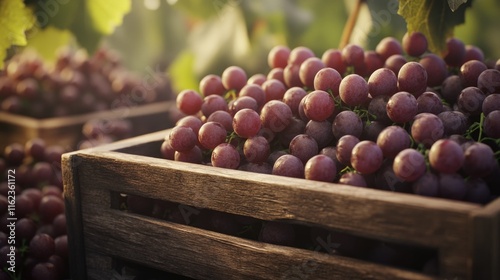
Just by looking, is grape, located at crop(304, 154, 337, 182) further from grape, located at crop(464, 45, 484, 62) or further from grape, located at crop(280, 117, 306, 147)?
grape, located at crop(464, 45, 484, 62)

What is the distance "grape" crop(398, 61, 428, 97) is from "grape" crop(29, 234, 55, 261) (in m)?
0.69

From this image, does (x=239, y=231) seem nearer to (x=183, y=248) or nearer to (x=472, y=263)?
(x=183, y=248)

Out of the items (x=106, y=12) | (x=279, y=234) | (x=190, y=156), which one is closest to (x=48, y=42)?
(x=106, y=12)

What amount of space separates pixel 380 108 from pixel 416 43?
0.88 feet

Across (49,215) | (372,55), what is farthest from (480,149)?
(49,215)

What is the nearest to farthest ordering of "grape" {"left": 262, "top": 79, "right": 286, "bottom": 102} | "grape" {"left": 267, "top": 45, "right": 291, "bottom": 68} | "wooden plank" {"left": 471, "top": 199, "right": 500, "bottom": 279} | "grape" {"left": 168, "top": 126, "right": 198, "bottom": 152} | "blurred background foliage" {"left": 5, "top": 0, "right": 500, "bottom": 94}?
"wooden plank" {"left": 471, "top": 199, "right": 500, "bottom": 279}
"grape" {"left": 168, "top": 126, "right": 198, "bottom": 152}
"grape" {"left": 262, "top": 79, "right": 286, "bottom": 102}
"grape" {"left": 267, "top": 45, "right": 291, "bottom": 68}
"blurred background foliage" {"left": 5, "top": 0, "right": 500, "bottom": 94}

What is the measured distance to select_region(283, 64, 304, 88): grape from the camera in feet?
3.11

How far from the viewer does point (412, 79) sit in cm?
77

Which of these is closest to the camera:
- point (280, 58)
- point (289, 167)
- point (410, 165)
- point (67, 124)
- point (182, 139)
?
point (410, 165)

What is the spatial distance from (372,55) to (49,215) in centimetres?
71

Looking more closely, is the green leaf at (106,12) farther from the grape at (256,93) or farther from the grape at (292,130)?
the grape at (292,130)

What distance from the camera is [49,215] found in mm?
1059

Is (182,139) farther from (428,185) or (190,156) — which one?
(428,185)

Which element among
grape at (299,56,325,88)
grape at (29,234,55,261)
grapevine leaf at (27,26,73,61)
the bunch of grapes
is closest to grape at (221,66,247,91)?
the bunch of grapes
